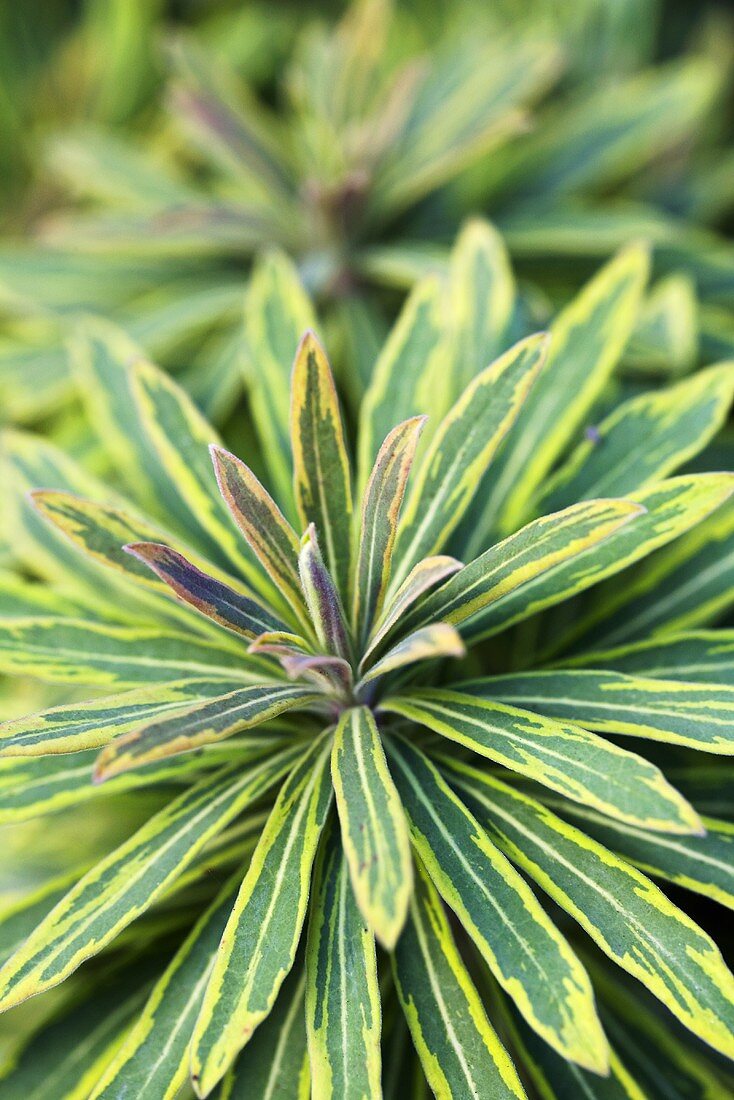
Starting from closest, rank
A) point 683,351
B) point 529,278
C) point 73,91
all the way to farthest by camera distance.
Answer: point 683,351
point 529,278
point 73,91

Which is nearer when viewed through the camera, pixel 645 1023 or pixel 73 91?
pixel 645 1023

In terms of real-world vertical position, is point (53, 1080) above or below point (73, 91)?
below

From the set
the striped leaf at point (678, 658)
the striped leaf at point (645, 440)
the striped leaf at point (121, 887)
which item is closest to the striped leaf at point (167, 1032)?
the striped leaf at point (121, 887)

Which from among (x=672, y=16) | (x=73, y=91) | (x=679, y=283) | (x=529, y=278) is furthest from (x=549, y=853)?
(x=672, y=16)

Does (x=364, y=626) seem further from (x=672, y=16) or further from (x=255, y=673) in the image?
(x=672, y=16)

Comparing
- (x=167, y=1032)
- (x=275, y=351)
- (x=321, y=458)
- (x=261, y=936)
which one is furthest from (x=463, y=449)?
(x=167, y=1032)

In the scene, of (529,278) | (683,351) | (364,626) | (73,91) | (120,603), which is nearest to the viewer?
(364,626)

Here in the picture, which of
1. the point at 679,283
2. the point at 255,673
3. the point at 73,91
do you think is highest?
the point at 73,91

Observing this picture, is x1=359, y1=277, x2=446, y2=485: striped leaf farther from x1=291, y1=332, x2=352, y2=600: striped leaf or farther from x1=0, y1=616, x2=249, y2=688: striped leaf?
x1=0, y1=616, x2=249, y2=688: striped leaf
